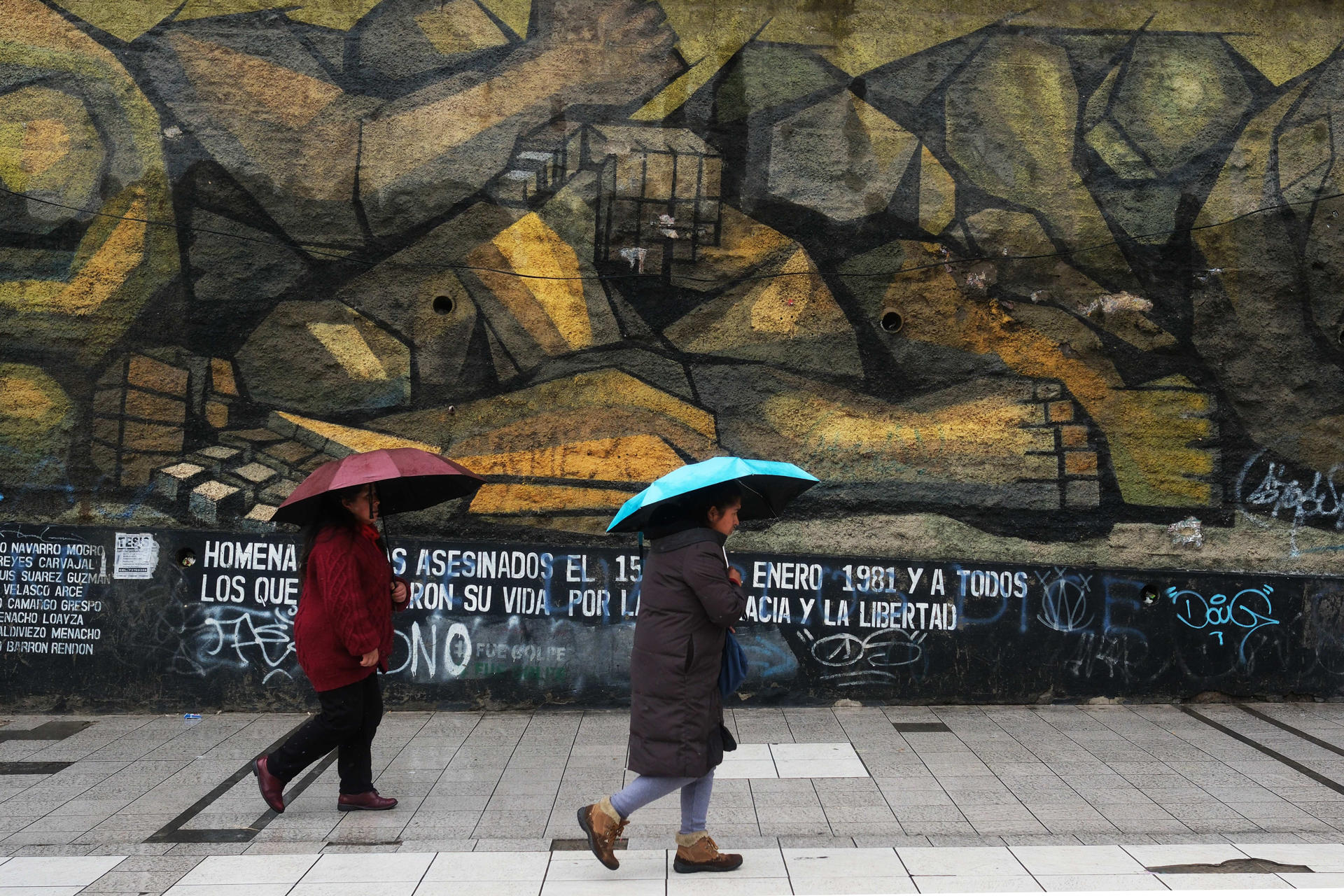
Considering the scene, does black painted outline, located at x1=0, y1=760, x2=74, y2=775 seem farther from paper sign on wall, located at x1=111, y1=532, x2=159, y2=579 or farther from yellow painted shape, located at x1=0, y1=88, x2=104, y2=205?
yellow painted shape, located at x1=0, y1=88, x2=104, y2=205

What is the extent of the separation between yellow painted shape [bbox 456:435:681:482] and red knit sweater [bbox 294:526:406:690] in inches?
95.7

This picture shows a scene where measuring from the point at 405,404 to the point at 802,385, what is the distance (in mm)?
2751

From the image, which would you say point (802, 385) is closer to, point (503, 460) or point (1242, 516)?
point (503, 460)

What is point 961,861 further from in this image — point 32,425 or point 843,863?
point 32,425

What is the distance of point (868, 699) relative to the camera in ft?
24.9

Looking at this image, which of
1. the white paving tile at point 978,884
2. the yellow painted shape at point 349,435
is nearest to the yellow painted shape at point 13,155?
the yellow painted shape at point 349,435

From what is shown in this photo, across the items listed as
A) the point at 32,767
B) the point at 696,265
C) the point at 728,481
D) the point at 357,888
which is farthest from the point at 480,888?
the point at 696,265

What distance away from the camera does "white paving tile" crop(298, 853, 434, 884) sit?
4.36 meters

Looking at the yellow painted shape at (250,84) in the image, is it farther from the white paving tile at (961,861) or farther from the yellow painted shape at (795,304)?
the white paving tile at (961,861)

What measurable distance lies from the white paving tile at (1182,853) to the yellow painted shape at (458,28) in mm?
6397

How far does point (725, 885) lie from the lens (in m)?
4.28

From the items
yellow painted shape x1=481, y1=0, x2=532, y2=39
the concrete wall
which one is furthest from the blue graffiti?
yellow painted shape x1=481, y1=0, x2=532, y2=39

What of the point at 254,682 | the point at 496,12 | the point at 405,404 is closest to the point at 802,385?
the point at 405,404

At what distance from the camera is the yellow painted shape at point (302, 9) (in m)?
7.79
